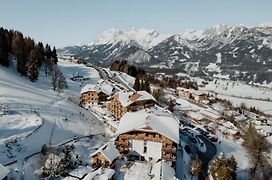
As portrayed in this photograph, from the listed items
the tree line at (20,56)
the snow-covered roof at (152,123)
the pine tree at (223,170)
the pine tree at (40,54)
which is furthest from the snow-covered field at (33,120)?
the pine tree at (40,54)

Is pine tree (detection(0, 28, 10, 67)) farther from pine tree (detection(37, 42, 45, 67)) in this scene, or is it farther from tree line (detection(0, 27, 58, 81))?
pine tree (detection(37, 42, 45, 67))

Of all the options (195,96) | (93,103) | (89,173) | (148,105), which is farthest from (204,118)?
(89,173)

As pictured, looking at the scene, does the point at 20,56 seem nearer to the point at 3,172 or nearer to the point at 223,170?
the point at 3,172

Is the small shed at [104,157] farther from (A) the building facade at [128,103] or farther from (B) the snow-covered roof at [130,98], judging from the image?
(B) the snow-covered roof at [130,98]

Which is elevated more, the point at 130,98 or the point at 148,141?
the point at 130,98

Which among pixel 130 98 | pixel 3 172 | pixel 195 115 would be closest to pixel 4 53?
pixel 130 98

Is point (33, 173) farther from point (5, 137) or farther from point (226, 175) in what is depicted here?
point (226, 175)
